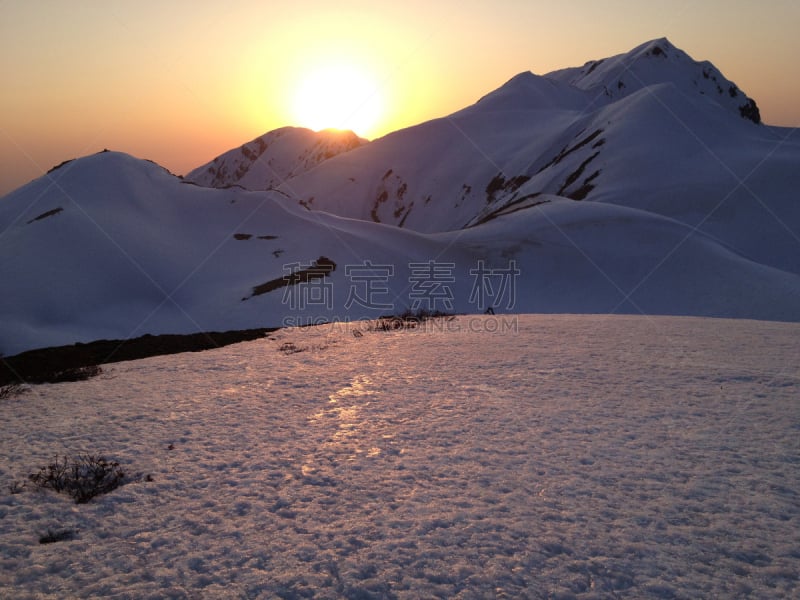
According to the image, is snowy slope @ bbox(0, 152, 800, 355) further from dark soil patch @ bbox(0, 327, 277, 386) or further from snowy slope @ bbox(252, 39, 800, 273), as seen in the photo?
snowy slope @ bbox(252, 39, 800, 273)

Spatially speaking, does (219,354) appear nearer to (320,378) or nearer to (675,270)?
(320,378)

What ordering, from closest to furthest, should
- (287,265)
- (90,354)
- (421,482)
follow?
(421,482), (90,354), (287,265)

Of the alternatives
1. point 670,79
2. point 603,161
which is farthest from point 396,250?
point 670,79

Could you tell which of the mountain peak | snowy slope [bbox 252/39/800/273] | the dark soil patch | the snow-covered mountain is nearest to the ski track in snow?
the dark soil patch

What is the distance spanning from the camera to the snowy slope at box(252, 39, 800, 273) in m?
63.1

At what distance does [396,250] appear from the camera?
49688 millimetres

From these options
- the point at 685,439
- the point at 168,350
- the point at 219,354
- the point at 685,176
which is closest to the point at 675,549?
the point at 685,439

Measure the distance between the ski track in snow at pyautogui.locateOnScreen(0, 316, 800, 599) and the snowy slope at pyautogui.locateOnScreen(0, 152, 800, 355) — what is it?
23950mm

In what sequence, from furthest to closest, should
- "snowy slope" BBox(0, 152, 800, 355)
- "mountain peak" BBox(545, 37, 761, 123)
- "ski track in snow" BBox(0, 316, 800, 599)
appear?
"mountain peak" BBox(545, 37, 761, 123)
"snowy slope" BBox(0, 152, 800, 355)
"ski track in snow" BBox(0, 316, 800, 599)

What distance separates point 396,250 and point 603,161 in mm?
45674

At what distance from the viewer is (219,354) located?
16172 millimetres

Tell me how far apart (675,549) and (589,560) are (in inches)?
42.1

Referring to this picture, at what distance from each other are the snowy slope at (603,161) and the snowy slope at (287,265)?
18934mm

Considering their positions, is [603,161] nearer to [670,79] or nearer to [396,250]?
[396,250]
